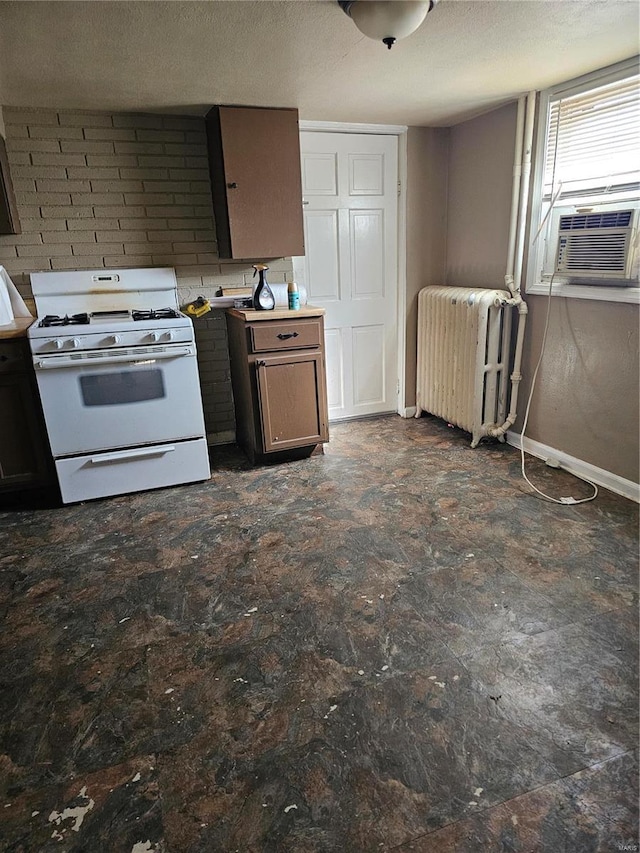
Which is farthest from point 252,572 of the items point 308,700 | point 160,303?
point 160,303

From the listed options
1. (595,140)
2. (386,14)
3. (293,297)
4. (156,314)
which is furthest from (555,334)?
(156,314)

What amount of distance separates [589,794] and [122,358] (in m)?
2.53

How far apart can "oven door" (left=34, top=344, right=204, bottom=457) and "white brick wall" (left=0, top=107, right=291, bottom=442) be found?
715 millimetres

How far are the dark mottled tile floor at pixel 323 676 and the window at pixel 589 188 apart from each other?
1152mm

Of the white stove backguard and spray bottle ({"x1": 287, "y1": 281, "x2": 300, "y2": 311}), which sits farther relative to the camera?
spray bottle ({"x1": 287, "y1": 281, "x2": 300, "y2": 311})

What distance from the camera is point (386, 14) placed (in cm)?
168

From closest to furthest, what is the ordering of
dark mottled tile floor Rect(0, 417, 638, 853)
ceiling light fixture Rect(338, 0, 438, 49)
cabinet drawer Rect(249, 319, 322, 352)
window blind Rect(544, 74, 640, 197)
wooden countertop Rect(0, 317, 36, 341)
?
dark mottled tile floor Rect(0, 417, 638, 853)
ceiling light fixture Rect(338, 0, 438, 49)
window blind Rect(544, 74, 640, 197)
wooden countertop Rect(0, 317, 36, 341)
cabinet drawer Rect(249, 319, 322, 352)

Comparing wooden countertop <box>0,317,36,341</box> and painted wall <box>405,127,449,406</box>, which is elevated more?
painted wall <box>405,127,449,406</box>

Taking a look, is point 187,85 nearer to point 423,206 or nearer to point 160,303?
point 160,303

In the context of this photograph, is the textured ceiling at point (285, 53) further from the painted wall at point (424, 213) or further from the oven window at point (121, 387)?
the oven window at point (121, 387)

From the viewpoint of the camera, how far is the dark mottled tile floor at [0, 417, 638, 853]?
122 centimetres

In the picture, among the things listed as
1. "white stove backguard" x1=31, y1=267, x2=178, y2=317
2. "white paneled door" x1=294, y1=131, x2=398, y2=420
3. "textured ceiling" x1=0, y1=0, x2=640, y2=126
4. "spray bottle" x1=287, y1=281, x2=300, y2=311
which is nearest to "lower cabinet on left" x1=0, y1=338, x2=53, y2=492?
"white stove backguard" x1=31, y1=267, x2=178, y2=317

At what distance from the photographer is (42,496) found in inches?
115

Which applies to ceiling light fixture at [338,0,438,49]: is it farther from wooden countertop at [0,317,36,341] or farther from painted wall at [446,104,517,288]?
wooden countertop at [0,317,36,341]
